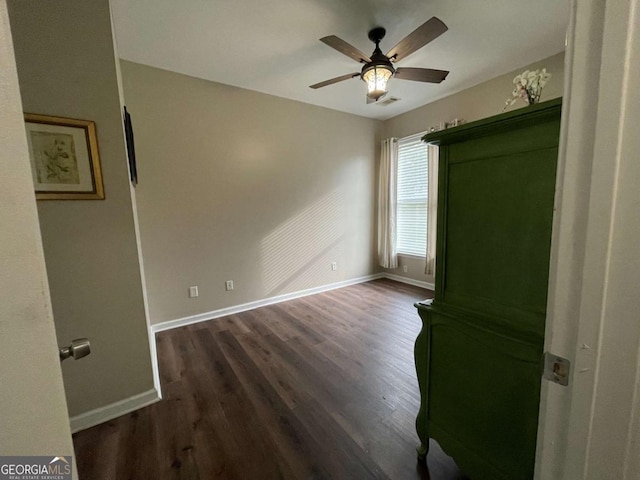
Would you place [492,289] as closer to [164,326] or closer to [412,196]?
[164,326]

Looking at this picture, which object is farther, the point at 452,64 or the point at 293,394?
the point at 452,64

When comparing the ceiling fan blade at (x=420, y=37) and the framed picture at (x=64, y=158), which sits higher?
the ceiling fan blade at (x=420, y=37)

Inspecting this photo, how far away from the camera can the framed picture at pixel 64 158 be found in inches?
52.0

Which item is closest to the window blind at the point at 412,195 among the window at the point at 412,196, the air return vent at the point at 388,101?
the window at the point at 412,196

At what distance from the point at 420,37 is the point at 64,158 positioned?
2.35 m

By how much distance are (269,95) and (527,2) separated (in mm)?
2555

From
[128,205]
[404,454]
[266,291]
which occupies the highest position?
[128,205]

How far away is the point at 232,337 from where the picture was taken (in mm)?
2582

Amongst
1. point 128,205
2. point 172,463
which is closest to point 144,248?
point 128,205

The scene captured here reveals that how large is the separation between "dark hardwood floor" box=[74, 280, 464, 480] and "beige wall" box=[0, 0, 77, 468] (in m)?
1.25

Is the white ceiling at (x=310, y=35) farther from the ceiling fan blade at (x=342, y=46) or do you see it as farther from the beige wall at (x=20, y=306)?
the beige wall at (x=20, y=306)

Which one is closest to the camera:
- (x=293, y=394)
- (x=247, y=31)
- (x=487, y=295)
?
(x=487, y=295)

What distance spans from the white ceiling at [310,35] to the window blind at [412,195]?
41.9 inches

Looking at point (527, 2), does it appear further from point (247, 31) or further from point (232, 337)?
point (232, 337)
